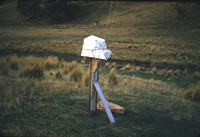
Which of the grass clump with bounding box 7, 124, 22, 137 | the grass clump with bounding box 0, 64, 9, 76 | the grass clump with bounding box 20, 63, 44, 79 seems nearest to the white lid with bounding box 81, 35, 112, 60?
the grass clump with bounding box 7, 124, 22, 137

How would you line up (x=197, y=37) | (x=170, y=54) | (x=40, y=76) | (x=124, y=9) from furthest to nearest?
(x=124, y=9) → (x=197, y=37) → (x=170, y=54) → (x=40, y=76)

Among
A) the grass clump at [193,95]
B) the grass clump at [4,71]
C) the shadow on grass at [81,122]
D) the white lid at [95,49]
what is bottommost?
the shadow on grass at [81,122]

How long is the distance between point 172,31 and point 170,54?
4.90m

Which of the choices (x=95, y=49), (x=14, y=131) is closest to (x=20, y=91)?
(x=14, y=131)

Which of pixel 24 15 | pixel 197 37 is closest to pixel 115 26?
pixel 197 37

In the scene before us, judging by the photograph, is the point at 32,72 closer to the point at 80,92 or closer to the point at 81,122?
the point at 80,92

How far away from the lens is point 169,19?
18516 mm

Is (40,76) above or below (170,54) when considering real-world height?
below

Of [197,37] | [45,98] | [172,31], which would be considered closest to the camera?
[45,98]

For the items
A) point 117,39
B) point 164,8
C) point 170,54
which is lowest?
point 170,54

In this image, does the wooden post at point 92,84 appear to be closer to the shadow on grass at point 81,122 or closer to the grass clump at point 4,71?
the shadow on grass at point 81,122

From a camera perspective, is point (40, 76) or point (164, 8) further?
point (164, 8)

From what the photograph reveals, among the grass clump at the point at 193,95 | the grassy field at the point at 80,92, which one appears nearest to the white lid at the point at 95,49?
the grassy field at the point at 80,92

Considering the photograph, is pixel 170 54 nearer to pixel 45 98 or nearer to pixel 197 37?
pixel 197 37
